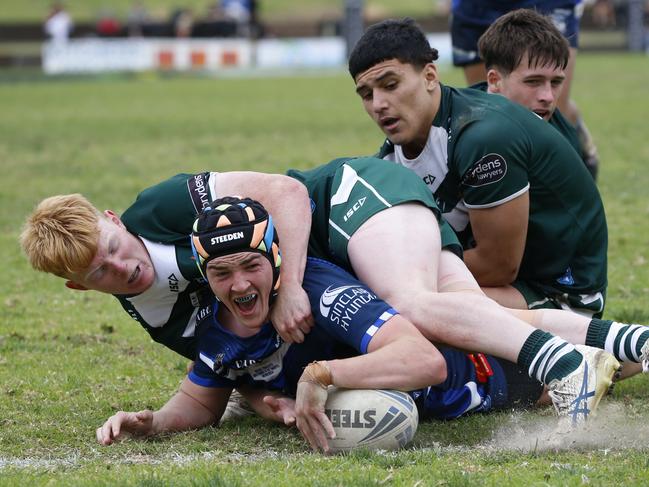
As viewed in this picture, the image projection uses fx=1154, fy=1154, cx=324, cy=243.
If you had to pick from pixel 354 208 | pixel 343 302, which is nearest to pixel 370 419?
pixel 343 302

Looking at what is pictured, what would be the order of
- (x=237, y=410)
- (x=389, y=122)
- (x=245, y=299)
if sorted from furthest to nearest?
(x=389, y=122) → (x=237, y=410) → (x=245, y=299)

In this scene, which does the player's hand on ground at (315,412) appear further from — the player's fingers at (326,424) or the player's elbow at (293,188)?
the player's elbow at (293,188)

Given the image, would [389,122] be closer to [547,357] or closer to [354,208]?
[354,208]

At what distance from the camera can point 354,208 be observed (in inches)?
209

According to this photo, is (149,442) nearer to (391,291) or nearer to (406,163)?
(391,291)

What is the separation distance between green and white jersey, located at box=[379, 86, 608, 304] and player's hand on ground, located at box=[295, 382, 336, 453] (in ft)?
5.14

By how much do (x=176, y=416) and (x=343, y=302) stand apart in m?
0.97

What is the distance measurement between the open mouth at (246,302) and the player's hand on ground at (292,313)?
129mm

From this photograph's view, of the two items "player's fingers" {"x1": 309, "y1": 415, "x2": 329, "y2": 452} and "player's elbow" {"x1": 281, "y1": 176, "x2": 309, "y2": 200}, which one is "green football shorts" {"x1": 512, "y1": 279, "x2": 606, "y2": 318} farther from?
"player's fingers" {"x1": 309, "y1": 415, "x2": 329, "y2": 452}

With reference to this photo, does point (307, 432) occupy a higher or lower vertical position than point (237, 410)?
higher

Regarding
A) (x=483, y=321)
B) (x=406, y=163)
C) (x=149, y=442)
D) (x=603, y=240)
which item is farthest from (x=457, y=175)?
(x=149, y=442)

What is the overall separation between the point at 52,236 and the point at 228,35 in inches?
1373

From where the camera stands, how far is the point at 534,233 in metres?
5.89

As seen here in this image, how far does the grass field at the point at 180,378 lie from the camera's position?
14.0 feet
